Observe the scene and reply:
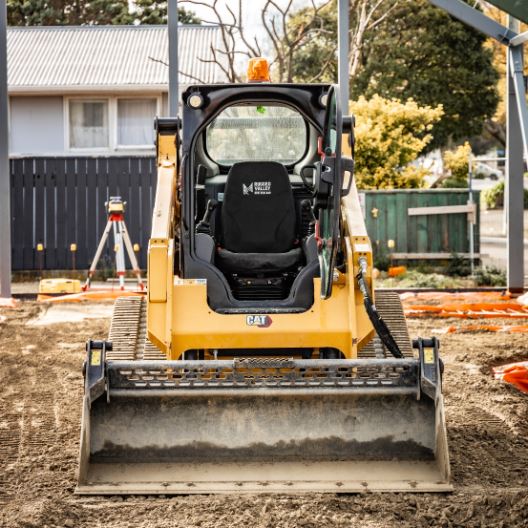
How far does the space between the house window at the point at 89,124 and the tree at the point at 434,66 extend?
12754 mm

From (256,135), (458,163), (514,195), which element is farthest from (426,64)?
(256,135)

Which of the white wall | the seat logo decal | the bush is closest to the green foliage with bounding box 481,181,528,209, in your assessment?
the white wall

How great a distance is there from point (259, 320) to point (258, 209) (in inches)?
36.6

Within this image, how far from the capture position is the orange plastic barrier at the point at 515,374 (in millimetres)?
8578

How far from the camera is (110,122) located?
2309 centimetres

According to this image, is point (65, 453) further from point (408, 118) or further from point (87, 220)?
point (408, 118)

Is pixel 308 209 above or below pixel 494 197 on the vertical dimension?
below

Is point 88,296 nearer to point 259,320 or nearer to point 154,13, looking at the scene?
point 259,320

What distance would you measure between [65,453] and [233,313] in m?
1.42

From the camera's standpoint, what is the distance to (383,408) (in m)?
6.10

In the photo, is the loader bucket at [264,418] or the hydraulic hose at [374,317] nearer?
the loader bucket at [264,418]

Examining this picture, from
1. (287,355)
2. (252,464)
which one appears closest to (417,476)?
(252,464)

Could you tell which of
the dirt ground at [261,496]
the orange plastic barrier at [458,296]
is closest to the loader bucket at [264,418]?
the dirt ground at [261,496]

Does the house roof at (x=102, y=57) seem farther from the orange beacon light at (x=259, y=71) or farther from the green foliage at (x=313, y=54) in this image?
the orange beacon light at (x=259, y=71)
